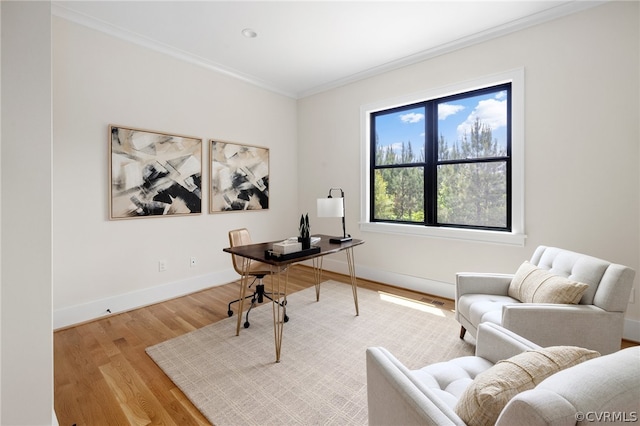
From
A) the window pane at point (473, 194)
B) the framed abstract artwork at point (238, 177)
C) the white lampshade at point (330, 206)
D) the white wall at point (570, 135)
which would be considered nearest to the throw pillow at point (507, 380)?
the white lampshade at point (330, 206)

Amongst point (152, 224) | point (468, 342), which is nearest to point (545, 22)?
point (468, 342)

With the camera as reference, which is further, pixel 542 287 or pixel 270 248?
pixel 270 248

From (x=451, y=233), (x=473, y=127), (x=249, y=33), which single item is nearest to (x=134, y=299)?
(x=249, y=33)

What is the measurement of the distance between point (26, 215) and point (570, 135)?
12.7 ft

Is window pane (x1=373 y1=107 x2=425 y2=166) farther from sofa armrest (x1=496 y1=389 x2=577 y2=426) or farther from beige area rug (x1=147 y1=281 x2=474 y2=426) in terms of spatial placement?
sofa armrest (x1=496 y1=389 x2=577 y2=426)

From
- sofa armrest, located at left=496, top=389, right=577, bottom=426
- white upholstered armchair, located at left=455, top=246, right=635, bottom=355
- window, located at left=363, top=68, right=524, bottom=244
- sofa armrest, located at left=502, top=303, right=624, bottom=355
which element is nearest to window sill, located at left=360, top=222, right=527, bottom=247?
window, located at left=363, top=68, right=524, bottom=244

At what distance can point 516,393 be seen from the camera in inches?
31.0

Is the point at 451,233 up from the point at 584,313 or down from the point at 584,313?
up

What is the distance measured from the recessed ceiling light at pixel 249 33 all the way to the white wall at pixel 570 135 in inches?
73.5

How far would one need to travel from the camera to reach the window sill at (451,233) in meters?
2.93

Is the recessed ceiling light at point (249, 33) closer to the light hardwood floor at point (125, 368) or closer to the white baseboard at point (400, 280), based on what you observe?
the light hardwood floor at point (125, 368)
